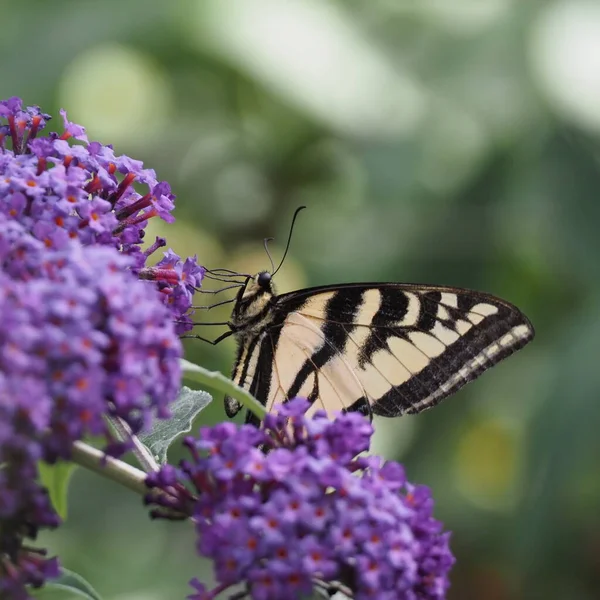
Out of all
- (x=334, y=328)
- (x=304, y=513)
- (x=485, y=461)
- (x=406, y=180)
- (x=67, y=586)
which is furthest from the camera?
(x=485, y=461)

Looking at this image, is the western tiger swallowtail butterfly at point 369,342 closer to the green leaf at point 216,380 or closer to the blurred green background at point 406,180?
the green leaf at point 216,380

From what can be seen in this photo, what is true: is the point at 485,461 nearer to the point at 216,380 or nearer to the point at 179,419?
the point at 179,419

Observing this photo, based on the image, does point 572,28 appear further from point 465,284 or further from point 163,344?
→ point 163,344

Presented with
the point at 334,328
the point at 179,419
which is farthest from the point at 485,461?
the point at 179,419

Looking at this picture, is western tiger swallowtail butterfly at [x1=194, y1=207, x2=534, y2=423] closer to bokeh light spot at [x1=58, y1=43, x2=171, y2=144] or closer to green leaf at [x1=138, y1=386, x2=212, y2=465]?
green leaf at [x1=138, y1=386, x2=212, y2=465]

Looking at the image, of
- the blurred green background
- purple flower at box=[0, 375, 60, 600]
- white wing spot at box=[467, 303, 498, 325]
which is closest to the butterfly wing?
white wing spot at box=[467, 303, 498, 325]

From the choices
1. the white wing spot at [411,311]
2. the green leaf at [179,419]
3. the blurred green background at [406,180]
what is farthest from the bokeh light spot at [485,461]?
the green leaf at [179,419]
